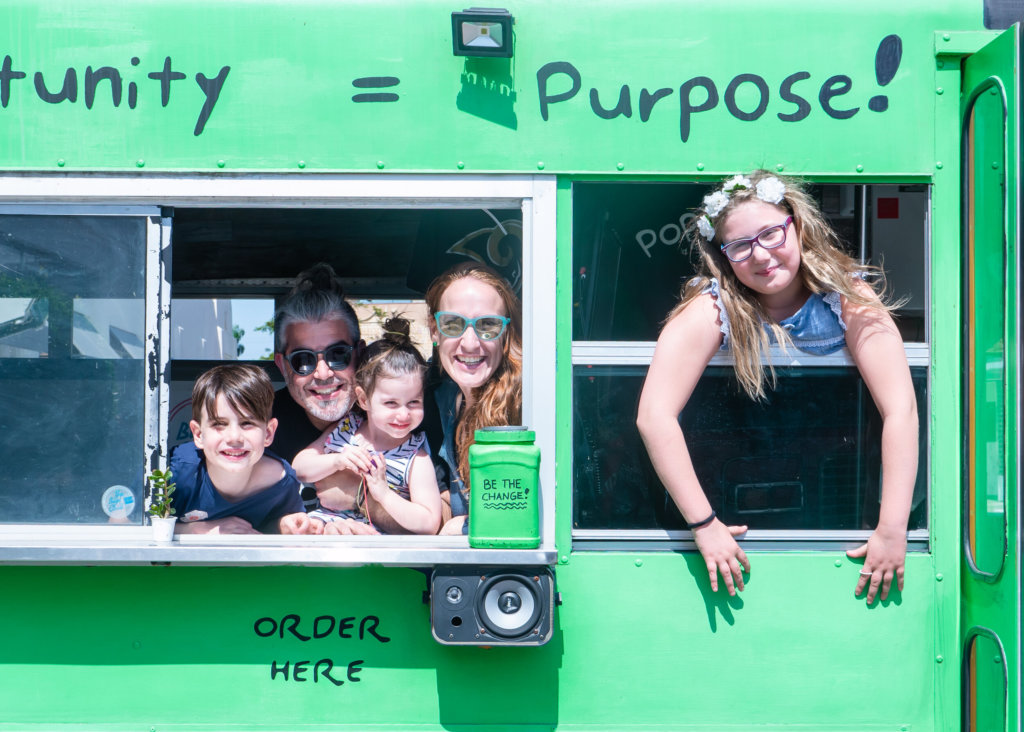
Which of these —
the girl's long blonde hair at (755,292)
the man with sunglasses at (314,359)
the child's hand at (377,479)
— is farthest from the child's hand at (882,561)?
the man with sunglasses at (314,359)

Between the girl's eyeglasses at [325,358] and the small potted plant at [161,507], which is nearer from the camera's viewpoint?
the small potted plant at [161,507]

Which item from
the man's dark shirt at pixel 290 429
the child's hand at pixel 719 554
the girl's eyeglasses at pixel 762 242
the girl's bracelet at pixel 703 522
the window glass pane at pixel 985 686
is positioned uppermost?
the girl's eyeglasses at pixel 762 242

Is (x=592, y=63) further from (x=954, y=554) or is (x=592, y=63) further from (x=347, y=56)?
(x=954, y=554)

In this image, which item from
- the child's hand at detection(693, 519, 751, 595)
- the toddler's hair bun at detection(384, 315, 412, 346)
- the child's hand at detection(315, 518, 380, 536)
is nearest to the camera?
the child's hand at detection(693, 519, 751, 595)

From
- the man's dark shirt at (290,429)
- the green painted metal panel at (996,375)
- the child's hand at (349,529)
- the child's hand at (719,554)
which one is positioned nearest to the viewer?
the green painted metal panel at (996,375)

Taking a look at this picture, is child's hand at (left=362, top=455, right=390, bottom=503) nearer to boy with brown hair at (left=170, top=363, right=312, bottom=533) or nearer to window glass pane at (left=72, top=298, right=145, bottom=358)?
boy with brown hair at (left=170, top=363, right=312, bottom=533)

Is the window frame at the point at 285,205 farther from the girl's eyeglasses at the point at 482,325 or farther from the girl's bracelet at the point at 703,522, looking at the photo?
the girl's bracelet at the point at 703,522

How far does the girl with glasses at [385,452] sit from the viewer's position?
8.58 ft

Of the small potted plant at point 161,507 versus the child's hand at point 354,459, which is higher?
the child's hand at point 354,459

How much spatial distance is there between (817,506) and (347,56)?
169 centimetres

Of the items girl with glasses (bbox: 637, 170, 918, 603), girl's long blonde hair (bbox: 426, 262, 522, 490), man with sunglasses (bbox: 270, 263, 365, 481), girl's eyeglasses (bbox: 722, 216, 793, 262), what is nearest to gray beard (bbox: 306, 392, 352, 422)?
man with sunglasses (bbox: 270, 263, 365, 481)

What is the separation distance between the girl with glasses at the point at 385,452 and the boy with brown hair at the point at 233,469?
0.10 m

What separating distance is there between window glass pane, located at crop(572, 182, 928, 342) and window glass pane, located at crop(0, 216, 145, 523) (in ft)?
3.83

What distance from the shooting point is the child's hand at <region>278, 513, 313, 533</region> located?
2.59 metres
